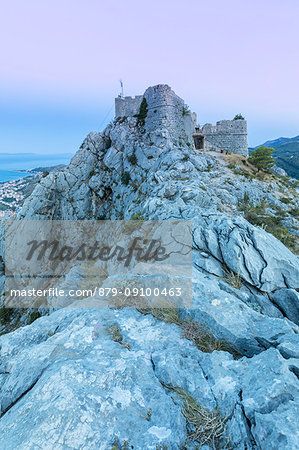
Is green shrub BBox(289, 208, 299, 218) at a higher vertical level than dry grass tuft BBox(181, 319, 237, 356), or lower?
lower

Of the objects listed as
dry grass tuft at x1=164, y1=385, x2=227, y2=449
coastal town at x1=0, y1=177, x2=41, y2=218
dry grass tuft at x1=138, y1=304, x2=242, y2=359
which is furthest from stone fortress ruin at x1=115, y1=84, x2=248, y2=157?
coastal town at x1=0, y1=177, x2=41, y2=218

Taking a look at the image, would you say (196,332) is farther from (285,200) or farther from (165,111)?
(165,111)

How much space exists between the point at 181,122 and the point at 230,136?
8938 mm

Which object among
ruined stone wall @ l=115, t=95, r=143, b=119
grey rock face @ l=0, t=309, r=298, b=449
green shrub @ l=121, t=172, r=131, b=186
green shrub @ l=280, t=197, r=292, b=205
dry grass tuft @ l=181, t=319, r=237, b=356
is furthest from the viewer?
ruined stone wall @ l=115, t=95, r=143, b=119

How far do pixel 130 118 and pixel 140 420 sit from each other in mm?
35257

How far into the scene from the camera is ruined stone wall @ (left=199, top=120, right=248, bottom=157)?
34.0 meters

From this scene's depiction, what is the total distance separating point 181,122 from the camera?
3127cm

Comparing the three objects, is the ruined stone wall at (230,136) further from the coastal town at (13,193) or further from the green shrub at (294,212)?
the coastal town at (13,193)

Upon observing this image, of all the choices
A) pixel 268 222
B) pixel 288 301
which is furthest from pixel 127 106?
pixel 288 301

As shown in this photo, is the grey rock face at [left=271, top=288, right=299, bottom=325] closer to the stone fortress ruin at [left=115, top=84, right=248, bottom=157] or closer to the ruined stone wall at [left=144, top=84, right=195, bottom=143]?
the ruined stone wall at [left=144, top=84, right=195, bottom=143]

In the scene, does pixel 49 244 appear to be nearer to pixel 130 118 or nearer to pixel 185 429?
pixel 130 118

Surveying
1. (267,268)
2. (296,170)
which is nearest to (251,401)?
(267,268)

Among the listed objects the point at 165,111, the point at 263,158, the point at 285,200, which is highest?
the point at 165,111

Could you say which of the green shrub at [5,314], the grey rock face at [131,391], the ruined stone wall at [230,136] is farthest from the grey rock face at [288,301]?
the ruined stone wall at [230,136]
